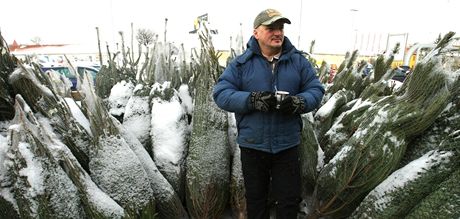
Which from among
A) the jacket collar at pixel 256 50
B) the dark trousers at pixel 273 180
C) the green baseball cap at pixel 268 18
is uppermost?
the green baseball cap at pixel 268 18

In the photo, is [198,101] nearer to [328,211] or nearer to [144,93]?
[144,93]

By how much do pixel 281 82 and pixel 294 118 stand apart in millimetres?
241

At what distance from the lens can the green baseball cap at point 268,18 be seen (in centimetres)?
197

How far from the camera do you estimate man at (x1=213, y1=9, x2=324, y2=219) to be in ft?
6.64

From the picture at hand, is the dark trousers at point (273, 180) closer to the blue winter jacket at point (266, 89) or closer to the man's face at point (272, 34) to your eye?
the blue winter jacket at point (266, 89)

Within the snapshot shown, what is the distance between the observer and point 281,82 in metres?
2.08

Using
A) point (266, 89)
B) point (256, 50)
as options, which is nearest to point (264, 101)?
point (266, 89)

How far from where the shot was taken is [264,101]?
6.22ft

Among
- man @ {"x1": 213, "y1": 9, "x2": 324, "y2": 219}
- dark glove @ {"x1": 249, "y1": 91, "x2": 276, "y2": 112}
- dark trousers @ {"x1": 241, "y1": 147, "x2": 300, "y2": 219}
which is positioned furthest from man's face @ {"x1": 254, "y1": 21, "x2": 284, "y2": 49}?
dark trousers @ {"x1": 241, "y1": 147, "x2": 300, "y2": 219}

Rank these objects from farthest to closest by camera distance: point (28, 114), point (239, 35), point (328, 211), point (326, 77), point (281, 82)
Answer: point (326, 77) → point (239, 35) → point (328, 211) → point (281, 82) → point (28, 114)

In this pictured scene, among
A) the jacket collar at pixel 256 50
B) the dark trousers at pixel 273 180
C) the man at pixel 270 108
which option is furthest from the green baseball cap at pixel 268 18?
the dark trousers at pixel 273 180

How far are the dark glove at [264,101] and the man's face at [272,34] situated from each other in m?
0.34

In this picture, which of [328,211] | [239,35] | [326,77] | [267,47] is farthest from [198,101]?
[326,77]

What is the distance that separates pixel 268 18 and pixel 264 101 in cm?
51
